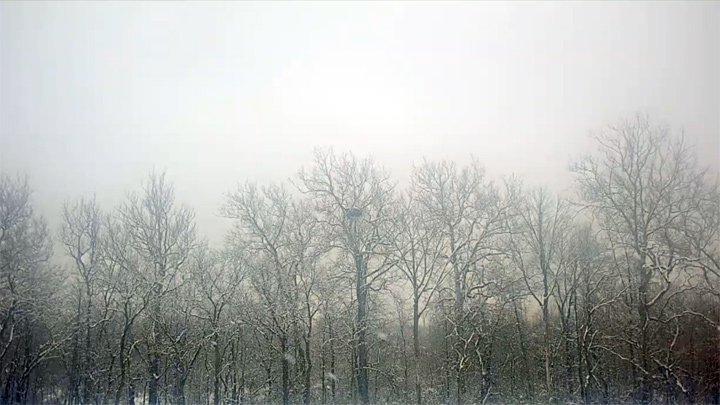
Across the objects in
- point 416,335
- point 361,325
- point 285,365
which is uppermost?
point 361,325

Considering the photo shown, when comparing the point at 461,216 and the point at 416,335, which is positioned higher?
the point at 461,216

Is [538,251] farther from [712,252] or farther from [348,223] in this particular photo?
[348,223]

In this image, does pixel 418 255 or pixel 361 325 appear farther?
pixel 418 255

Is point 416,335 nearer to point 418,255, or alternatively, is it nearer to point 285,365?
point 418,255

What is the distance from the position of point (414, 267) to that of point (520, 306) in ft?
7.05

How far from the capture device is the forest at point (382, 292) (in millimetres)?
10383

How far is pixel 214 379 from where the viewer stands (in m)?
12.5

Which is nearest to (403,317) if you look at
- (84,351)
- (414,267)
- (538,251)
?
(414,267)

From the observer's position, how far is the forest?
10.4 meters

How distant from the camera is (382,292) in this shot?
11555 millimetres

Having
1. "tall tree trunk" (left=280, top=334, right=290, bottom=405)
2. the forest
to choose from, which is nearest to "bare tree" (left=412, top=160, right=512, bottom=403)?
the forest

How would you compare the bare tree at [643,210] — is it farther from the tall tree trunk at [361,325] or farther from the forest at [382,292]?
the tall tree trunk at [361,325]

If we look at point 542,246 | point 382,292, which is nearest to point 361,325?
point 382,292

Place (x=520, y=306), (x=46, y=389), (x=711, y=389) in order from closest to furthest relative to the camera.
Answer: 1. (x=711, y=389)
2. (x=46, y=389)
3. (x=520, y=306)
